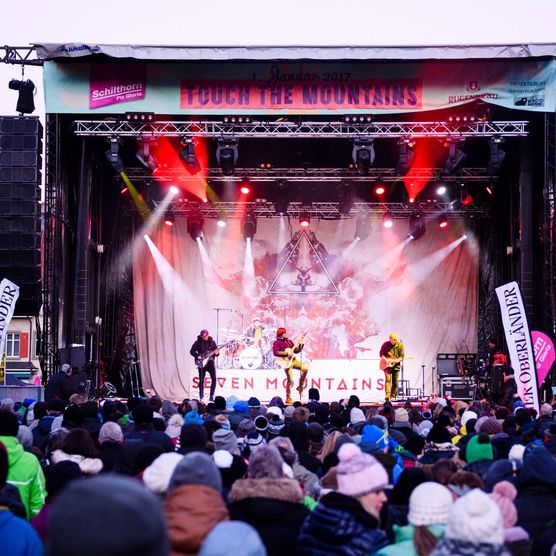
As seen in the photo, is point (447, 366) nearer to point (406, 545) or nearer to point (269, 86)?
point (269, 86)

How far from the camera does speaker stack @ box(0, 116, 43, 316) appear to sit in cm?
1803

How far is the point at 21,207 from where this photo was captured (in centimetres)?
1812

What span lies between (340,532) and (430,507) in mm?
359

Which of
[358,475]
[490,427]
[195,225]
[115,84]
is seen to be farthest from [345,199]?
[358,475]

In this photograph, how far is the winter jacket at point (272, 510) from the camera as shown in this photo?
399 cm

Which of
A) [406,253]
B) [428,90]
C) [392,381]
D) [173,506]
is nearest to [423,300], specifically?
[406,253]

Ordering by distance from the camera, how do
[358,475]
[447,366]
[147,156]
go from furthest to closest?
[447,366]
[147,156]
[358,475]

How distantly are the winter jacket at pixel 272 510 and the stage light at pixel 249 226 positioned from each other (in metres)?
19.9

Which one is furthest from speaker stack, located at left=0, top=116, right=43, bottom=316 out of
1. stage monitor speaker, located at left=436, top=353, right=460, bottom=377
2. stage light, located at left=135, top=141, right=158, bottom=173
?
stage monitor speaker, located at left=436, top=353, right=460, bottom=377

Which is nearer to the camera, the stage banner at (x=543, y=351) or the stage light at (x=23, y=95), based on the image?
the stage banner at (x=543, y=351)

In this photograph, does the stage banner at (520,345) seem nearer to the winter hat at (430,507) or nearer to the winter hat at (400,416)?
the winter hat at (400,416)

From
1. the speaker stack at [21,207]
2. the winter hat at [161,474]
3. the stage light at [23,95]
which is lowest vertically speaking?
the winter hat at [161,474]

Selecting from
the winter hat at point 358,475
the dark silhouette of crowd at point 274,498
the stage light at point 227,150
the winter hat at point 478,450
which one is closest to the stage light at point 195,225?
the stage light at point 227,150

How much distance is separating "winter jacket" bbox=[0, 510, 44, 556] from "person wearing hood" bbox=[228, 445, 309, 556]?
878mm
